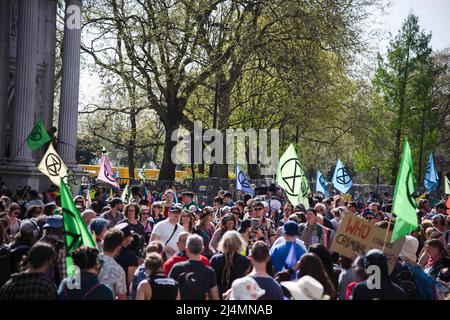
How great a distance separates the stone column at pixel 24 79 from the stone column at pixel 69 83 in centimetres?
151

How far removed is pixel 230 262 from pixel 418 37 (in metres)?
52.1

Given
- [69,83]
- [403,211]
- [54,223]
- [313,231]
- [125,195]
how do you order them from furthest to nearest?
[69,83] → [125,195] → [313,231] → [54,223] → [403,211]

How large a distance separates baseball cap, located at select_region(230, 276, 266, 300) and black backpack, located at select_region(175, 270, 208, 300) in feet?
3.04

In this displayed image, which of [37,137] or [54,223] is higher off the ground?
[37,137]

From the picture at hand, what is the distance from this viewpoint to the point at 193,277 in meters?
7.19

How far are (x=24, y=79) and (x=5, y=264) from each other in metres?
17.2

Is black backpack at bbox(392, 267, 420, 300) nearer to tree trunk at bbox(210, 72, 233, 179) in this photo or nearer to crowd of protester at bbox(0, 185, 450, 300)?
crowd of protester at bbox(0, 185, 450, 300)

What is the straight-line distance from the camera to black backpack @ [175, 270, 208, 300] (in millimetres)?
7055

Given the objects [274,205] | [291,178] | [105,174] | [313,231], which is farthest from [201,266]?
[105,174]

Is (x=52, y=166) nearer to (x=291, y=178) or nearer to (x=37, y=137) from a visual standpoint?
(x=291, y=178)

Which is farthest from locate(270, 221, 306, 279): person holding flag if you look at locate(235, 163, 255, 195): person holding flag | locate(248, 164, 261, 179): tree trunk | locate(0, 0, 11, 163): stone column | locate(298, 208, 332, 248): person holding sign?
locate(248, 164, 261, 179): tree trunk

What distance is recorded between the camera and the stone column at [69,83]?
1037 inches

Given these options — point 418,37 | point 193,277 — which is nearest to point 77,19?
point 193,277

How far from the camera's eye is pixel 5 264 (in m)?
8.65
